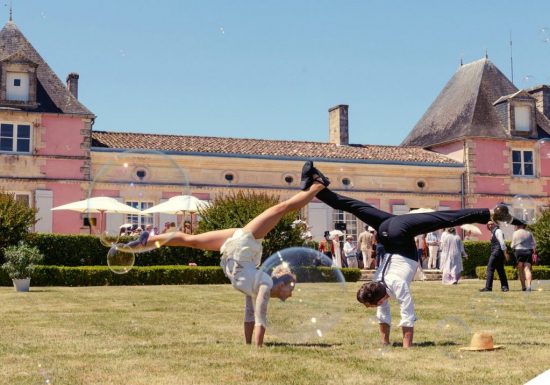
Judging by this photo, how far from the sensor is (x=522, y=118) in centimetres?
3825

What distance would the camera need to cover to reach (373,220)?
7.80m

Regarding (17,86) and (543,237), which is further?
(17,86)

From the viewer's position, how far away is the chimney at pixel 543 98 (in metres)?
40.7

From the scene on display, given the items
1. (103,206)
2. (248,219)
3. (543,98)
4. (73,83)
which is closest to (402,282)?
(103,206)

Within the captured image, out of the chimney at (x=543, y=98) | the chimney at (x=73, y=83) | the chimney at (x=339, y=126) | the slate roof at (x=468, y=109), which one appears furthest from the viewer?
the chimney at (x=543, y=98)

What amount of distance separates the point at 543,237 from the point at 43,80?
2047 centimetres

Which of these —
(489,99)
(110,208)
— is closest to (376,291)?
(110,208)

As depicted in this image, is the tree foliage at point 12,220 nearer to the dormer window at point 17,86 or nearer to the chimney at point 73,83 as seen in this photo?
the dormer window at point 17,86

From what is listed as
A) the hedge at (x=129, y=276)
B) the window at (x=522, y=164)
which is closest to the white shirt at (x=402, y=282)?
the hedge at (x=129, y=276)

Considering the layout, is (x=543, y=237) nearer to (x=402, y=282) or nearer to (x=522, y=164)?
(x=522, y=164)

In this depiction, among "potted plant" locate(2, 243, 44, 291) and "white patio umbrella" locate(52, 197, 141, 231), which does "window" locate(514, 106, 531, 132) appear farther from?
"white patio umbrella" locate(52, 197, 141, 231)

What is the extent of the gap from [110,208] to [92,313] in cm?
237

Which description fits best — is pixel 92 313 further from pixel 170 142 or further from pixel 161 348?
pixel 170 142

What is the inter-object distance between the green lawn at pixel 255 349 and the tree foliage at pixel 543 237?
1454cm
